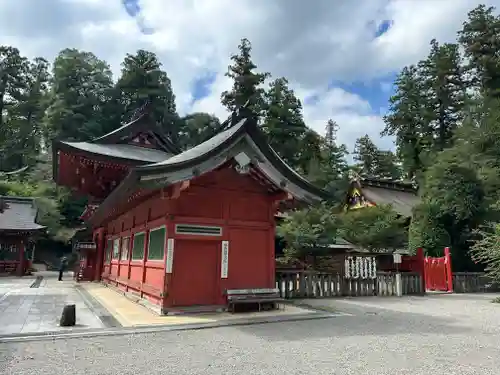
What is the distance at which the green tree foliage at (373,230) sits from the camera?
18.4 metres

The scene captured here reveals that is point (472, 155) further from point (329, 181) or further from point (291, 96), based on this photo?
point (291, 96)

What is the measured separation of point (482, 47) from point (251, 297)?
38.1 meters

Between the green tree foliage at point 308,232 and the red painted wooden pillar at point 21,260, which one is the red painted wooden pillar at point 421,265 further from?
the red painted wooden pillar at point 21,260

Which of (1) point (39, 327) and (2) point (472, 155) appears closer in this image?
(1) point (39, 327)

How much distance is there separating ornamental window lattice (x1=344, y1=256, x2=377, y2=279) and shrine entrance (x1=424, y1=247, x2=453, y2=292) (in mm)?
4587

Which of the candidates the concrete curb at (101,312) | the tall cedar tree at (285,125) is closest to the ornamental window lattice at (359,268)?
the concrete curb at (101,312)

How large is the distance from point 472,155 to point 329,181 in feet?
48.5

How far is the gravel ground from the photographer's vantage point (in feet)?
15.1

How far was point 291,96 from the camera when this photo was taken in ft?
145

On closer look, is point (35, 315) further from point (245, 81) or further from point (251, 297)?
point (245, 81)

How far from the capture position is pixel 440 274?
56.4 feet

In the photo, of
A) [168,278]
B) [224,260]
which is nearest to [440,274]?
[224,260]

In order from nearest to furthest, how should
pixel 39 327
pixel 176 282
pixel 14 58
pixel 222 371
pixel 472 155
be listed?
pixel 222 371 → pixel 39 327 → pixel 176 282 → pixel 472 155 → pixel 14 58

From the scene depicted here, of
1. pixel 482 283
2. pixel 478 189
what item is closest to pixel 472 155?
pixel 478 189
